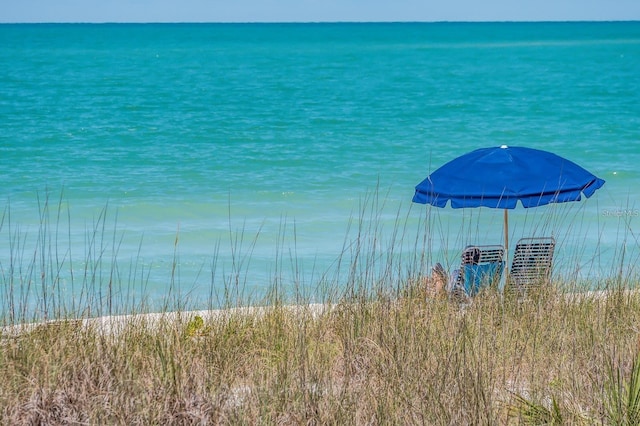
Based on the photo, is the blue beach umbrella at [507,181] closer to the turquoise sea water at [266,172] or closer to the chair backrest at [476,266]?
the turquoise sea water at [266,172]

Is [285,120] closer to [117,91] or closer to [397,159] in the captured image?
[397,159]

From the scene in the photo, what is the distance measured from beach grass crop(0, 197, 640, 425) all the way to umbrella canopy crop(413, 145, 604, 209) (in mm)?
889

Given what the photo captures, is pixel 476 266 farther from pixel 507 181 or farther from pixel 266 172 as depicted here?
pixel 266 172

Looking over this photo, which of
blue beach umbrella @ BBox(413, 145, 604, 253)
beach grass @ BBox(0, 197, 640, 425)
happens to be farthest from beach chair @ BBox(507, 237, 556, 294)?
beach grass @ BBox(0, 197, 640, 425)

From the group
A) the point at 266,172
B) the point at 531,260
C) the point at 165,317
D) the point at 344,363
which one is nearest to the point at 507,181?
the point at 531,260

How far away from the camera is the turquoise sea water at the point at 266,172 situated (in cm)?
953

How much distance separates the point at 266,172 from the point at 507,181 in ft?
40.2

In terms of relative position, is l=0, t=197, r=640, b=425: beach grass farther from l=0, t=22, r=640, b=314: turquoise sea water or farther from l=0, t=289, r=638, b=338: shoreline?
l=0, t=22, r=640, b=314: turquoise sea water

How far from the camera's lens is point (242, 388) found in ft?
15.0

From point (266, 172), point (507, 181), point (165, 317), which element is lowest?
point (266, 172)

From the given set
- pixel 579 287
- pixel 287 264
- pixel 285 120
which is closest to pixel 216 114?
pixel 285 120

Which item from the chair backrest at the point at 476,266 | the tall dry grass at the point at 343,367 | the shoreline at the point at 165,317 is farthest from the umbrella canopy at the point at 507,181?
the tall dry grass at the point at 343,367

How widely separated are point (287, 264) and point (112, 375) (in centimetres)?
625

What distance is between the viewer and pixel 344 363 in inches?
190
